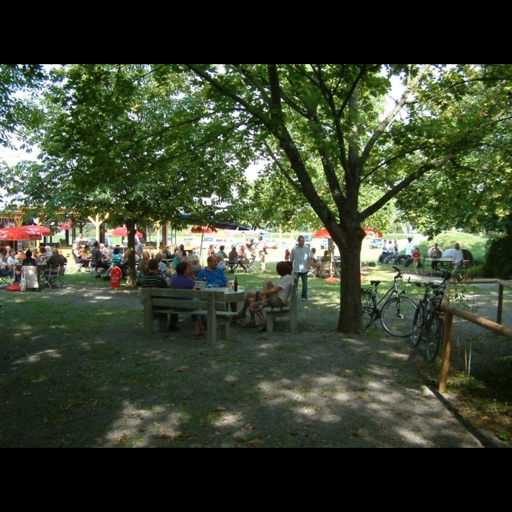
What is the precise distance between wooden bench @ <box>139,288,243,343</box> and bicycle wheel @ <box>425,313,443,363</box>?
292 cm

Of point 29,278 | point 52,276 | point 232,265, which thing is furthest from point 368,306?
point 232,265

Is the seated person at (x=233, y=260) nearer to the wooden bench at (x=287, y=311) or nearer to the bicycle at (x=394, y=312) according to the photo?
the bicycle at (x=394, y=312)

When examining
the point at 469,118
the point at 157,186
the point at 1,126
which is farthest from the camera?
the point at 157,186

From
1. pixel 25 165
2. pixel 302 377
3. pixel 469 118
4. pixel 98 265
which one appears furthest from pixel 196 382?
pixel 98 265

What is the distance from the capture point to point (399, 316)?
397 inches

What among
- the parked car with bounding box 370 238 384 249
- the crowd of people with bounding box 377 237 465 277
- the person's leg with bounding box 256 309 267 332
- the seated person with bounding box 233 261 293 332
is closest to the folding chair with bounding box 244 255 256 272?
the crowd of people with bounding box 377 237 465 277

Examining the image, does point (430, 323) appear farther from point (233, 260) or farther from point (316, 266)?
point (233, 260)

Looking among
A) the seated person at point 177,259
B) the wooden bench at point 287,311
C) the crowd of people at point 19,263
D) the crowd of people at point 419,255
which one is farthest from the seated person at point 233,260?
the wooden bench at point 287,311

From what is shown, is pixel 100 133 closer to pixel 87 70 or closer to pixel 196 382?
pixel 87 70

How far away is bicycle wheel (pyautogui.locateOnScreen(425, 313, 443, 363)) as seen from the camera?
6.73 m

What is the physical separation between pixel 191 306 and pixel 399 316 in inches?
175

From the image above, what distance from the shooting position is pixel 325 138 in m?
7.60

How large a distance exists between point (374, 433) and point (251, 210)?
1144cm
